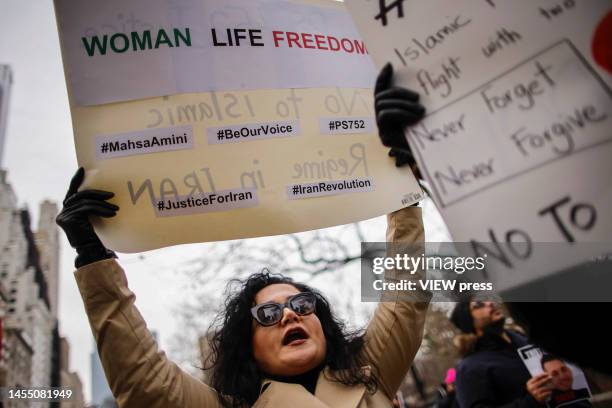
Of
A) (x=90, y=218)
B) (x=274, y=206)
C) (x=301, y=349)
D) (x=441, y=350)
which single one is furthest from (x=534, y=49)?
(x=441, y=350)

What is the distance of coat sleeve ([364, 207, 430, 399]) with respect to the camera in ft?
6.42

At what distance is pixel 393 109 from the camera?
1323 mm

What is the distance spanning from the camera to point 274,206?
75.1 inches

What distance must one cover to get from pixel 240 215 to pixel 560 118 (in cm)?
117

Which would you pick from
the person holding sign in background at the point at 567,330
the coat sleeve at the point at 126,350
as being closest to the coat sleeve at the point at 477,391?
the coat sleeve at the point at 126,350

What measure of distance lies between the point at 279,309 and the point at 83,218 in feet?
2.71

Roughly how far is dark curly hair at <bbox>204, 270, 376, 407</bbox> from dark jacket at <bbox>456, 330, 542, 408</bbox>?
3.14 feet

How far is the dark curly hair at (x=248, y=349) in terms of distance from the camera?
1849 millimetres

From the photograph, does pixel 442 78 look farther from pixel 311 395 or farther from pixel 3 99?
pixel 3 99

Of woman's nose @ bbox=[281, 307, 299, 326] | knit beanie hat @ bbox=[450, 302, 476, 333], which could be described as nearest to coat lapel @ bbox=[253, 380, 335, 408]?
woman's nose @ bbox=[281, 307, 299, 326]

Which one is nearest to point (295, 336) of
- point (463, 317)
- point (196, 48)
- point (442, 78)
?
point (442, 78)

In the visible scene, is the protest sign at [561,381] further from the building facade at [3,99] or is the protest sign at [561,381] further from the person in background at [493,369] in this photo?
the building facade at [3,99]

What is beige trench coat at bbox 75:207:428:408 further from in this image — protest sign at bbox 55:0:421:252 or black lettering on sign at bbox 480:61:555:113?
black lettering on sign at bbox 480:61:555:113

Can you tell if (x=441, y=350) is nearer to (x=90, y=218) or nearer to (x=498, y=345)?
(x=498, y=345)
